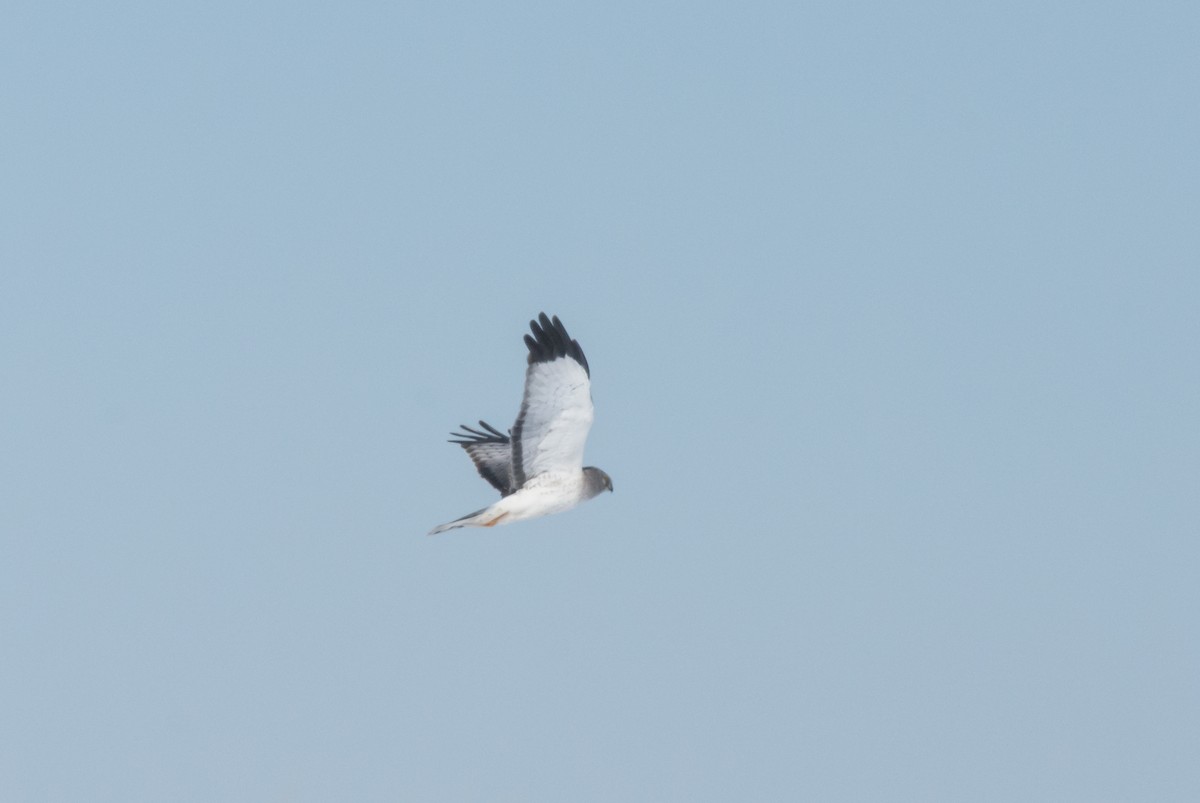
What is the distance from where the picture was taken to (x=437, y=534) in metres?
32.3

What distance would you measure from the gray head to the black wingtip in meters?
2.81

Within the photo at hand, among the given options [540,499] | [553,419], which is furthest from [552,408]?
[540,499]

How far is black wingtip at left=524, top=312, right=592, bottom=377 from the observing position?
31.7 meters

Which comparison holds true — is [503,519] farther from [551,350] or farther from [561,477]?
[551,350]

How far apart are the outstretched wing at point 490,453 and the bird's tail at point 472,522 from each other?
4.24m

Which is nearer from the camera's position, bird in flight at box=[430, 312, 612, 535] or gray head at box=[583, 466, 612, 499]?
bird in flight at box=[430, 312, 612, 535]

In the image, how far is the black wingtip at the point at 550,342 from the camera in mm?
31656

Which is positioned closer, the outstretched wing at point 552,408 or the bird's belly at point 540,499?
the outstretched wing at point 552,408

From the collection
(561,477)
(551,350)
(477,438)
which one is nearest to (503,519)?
(561,477)

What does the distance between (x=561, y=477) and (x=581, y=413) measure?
5.19ft

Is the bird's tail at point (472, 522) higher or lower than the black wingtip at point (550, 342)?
lower

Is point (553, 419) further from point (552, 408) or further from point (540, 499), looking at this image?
point (540, 499)

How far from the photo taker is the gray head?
33.8 m

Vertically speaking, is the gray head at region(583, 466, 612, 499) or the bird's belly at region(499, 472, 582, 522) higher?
the gray head at region(583, 466, 612, 499)
